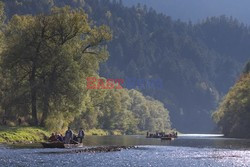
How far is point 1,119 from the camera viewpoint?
303ft

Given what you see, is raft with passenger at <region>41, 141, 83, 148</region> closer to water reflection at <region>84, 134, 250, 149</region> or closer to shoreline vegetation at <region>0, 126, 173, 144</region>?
shoreline vegetation at <region>0, 126, 173, 144</region>

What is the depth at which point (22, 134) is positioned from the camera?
74.2 meters

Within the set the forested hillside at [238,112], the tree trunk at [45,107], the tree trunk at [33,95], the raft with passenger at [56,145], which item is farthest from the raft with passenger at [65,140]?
the forested hillside at [238,112]

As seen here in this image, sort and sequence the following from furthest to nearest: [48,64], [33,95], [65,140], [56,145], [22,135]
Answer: [48,64] < [33,95] < [22,135] < [65,140] < [56,145]

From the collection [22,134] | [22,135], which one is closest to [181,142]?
[22,134]

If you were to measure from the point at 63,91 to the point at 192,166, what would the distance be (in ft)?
150

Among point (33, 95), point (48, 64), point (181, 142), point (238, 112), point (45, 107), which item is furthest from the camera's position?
point (238, 112)

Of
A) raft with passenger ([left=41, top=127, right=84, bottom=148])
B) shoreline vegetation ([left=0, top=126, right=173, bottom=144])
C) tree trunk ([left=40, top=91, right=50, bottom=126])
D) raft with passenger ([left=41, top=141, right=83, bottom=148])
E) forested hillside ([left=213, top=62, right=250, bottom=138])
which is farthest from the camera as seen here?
forested hillside ([left=213, top=62, right=250, bottom=138])

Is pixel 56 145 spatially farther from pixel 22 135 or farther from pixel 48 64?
pixel 48 64

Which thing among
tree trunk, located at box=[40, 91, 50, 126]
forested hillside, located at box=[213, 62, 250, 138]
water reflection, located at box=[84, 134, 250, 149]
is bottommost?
water reflection, located at box=[84, 134, 250, 149]

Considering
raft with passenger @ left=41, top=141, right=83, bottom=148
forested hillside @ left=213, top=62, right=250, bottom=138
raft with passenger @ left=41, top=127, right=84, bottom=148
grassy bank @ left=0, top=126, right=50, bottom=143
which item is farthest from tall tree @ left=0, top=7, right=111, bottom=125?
forested hillside @ left=213, top=62, right=250, bottom=138

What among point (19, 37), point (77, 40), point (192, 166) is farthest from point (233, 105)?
point (192, 166)

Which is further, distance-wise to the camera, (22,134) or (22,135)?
(22,134)

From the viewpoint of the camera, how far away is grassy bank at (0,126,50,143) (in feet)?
232
